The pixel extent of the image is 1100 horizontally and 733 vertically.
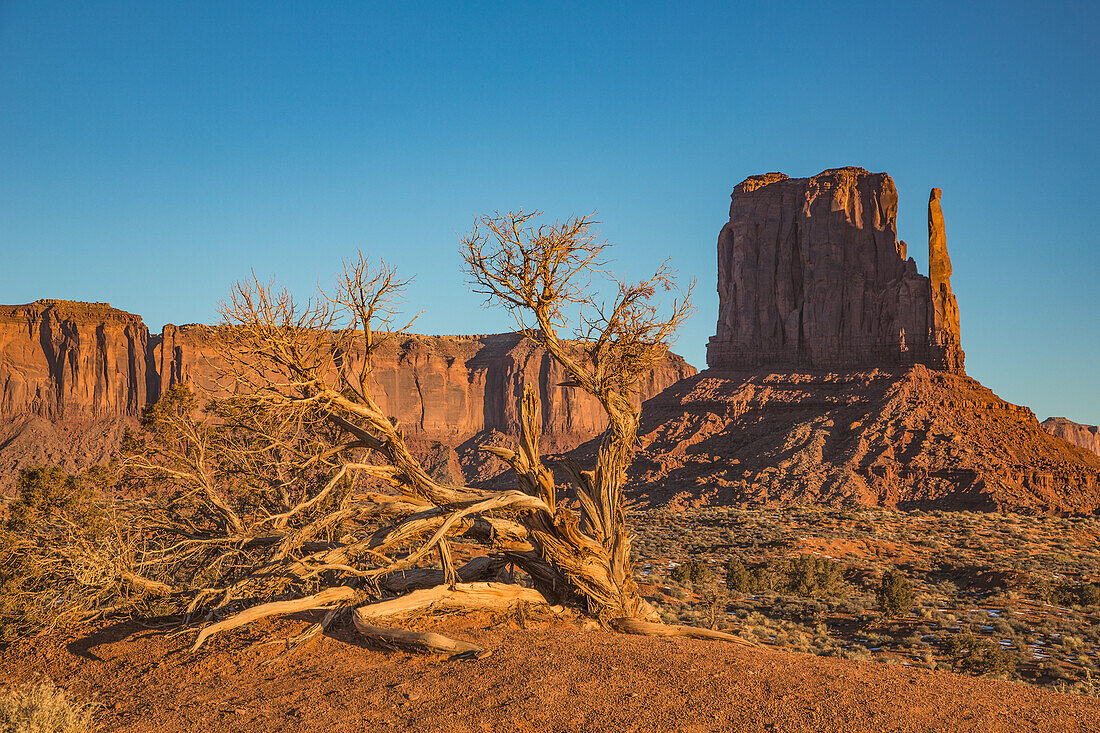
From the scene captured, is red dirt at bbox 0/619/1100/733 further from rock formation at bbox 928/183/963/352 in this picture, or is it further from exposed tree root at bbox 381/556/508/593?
rock formation at bbox 928/183/963/352

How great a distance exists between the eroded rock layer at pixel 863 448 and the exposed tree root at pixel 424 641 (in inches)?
1726

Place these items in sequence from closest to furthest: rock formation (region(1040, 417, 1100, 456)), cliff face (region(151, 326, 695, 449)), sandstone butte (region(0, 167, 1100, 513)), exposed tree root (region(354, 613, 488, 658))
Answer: exposed tree root (region(354, 613, 488, 658))
sandstone butte (region(0, 167, 1100, 513))
cliff face (region(151, 326, 695, 449))
rock formation (region(1040, 417, 1100, 456))

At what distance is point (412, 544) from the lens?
10938mm

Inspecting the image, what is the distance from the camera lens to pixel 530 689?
715cm

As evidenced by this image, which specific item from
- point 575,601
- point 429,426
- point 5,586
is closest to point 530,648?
point 575,601

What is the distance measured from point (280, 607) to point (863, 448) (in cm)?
5088

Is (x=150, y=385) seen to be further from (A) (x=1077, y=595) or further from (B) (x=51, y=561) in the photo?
(A) (x=1077, y=595)

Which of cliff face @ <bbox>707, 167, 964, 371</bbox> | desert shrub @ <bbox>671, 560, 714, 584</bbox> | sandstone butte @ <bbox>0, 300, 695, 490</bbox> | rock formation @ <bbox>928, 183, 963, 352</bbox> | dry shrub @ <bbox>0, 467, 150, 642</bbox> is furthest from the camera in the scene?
sandstone butte @ <bbox>0, 300, 695, 490</bbox>

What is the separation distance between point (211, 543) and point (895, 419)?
54.7m

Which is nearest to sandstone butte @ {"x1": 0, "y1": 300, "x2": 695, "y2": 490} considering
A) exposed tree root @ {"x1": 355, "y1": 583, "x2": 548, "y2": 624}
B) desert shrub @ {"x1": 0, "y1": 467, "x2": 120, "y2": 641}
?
desert shrub @ {"x1": 0, "y1": 467, "x2": 120, "y2": 641}

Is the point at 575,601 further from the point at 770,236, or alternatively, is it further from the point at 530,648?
the point at 770,236

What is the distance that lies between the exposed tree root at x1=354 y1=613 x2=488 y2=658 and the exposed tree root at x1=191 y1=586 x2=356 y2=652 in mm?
1080

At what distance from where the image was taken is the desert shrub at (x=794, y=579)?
847 inches

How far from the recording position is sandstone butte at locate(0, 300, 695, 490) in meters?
90.9
